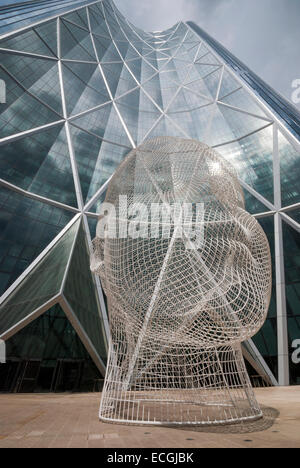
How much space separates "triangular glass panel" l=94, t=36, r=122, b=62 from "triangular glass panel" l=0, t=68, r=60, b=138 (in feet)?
43.3

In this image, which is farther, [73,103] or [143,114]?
[143,114]

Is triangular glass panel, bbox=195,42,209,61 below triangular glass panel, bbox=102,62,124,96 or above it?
above

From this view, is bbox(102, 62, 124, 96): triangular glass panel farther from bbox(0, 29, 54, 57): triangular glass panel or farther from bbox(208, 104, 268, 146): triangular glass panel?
bbox(208, 104, 268, 146): triangular glass panel

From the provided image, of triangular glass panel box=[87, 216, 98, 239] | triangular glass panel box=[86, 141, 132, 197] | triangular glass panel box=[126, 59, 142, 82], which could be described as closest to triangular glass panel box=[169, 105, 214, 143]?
triangular glass panel box=[86, 141, 132, 197]

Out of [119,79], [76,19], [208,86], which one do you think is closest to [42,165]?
[119,79]

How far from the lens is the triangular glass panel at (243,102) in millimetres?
28722

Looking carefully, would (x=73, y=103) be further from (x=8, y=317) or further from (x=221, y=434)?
(x=221, y=434)

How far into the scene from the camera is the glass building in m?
17.4

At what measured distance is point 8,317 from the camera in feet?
54.6

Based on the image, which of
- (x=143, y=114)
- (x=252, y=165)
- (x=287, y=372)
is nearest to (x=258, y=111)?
(x=252, y=165)

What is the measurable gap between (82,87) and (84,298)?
76.5 ft

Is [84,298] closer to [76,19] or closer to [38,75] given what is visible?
[38,75]

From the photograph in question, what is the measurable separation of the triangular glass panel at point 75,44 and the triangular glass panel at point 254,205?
78.2 ft

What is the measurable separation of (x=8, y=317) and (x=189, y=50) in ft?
136
